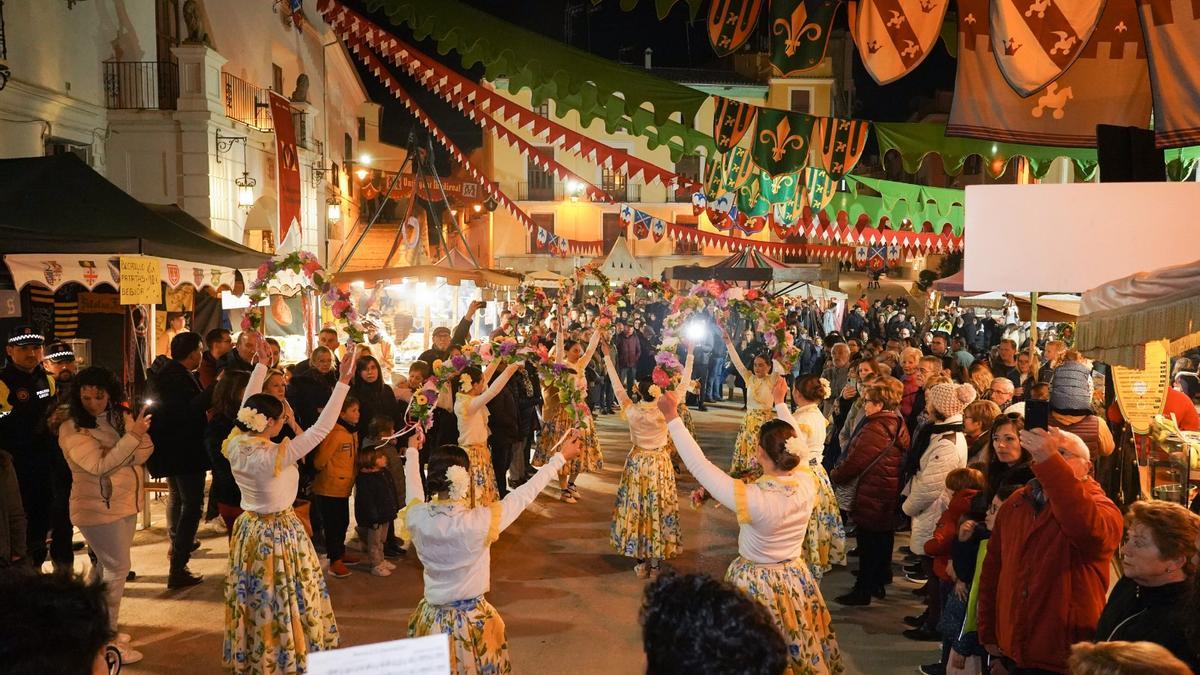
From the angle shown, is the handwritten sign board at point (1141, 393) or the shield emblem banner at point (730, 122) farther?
the shield emblem banner at point (730, 122)

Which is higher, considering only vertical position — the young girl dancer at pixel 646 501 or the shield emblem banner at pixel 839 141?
the shield emblem banner at pixel 839 141

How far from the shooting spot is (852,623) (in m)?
6.50

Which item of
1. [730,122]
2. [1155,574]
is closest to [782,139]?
[730,122]

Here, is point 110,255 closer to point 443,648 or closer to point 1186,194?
point 443,648

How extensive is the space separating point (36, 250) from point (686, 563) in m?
6.37

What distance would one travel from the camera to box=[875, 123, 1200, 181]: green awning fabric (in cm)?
776

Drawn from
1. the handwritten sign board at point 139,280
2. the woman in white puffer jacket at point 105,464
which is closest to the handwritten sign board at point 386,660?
the woman in white puffer jacket at point 105,464

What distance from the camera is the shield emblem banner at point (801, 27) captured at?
5777 mm

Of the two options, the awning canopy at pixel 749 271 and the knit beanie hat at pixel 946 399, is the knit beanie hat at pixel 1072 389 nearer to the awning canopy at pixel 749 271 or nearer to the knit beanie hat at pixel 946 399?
the knit beanie hat at pixel 946 399

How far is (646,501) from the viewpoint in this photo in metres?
7.74

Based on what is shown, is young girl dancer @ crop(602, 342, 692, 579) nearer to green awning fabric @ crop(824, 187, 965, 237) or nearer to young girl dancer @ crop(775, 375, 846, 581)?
young girl dancer @ crop(775, 375, 846, 581)

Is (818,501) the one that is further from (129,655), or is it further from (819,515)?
(129,655)

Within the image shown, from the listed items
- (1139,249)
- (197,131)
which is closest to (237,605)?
(1139,249)

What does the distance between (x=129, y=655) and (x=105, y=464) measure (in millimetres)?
1305
